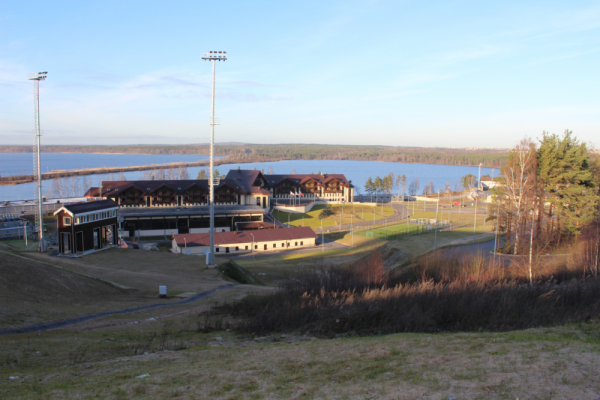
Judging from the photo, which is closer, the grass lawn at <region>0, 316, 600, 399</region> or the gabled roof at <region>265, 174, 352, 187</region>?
the grass lawn at <region>0, 316, 600, 399</region>

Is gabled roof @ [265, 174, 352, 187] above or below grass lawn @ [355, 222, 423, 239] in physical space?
above

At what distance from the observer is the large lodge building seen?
4872cm

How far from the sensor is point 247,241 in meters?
42.6

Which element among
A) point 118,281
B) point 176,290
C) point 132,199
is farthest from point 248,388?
point 132,199

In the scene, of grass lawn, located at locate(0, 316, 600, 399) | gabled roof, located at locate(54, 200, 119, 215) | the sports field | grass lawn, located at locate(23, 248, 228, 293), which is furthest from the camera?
the sports field

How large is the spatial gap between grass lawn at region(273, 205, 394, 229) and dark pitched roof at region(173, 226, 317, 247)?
39.2 ft

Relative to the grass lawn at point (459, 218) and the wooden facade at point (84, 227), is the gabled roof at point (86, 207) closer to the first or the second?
the wooden facade at point (84, 227)

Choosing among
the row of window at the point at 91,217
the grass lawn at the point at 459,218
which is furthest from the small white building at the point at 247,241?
the grass lawn at the point at 459,218

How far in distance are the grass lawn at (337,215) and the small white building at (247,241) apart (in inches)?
479

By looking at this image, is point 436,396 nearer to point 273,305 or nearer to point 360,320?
point 360,320

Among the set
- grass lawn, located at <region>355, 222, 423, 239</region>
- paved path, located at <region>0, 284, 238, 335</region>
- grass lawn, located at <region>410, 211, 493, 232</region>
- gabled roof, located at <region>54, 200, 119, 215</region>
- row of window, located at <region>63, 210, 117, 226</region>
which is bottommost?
grass lawn, located at <region>355, 222, 423, 239</region>

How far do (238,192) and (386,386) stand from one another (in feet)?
183

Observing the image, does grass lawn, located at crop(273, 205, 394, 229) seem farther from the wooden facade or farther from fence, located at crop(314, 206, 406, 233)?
the wooden facade

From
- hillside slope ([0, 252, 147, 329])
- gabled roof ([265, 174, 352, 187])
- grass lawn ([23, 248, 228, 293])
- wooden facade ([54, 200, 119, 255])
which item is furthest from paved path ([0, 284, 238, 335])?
gabled roof ([265, 174, 352, 187])
